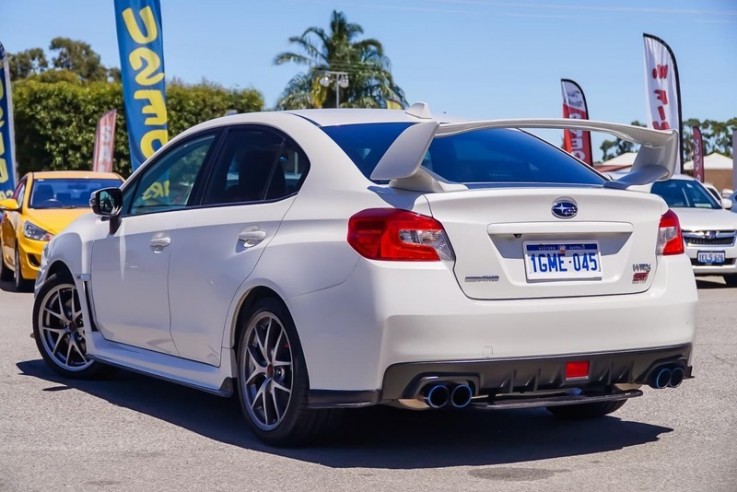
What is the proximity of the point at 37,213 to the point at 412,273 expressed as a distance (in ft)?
37.4

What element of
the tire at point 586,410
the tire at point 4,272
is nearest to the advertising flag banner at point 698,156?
the tire at point 4,272

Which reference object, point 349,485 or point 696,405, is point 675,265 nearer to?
point 696,405

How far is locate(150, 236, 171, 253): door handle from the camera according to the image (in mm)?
6579

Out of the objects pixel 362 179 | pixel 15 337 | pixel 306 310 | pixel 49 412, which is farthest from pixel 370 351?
pixel 15 337

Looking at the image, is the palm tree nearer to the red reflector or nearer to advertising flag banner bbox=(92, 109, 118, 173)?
advertising flag banner bbox=(92, 109, 118, 173)

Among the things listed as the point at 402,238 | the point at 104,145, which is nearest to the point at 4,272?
the point at 402,238

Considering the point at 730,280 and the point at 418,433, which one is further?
the point at 730,280

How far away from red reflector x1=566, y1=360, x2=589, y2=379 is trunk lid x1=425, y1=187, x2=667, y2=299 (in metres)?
0.31

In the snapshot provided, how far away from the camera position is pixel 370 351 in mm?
5102

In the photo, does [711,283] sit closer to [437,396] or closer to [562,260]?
[562,260]

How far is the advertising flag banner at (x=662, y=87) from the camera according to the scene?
79.0ft

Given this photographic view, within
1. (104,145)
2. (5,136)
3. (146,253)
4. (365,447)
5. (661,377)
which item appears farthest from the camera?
(104,145)

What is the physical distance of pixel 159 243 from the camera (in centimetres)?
663

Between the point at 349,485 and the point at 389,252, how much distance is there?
1.01 metres
